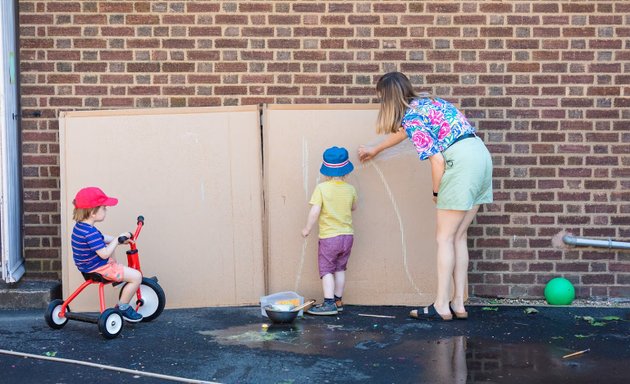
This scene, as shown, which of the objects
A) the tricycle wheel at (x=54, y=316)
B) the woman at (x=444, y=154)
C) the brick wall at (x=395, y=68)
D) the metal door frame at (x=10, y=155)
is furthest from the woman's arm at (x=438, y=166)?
the metal door frame at (x=10, y=155)

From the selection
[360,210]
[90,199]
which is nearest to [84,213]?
[90,199]

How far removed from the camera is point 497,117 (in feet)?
23.0

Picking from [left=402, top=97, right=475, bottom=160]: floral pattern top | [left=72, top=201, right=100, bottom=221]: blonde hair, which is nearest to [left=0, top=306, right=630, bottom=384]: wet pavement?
[left=72, top=201, right=100, bottom=221]: blonde hair

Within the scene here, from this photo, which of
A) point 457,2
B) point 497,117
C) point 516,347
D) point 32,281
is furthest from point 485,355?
point 32,281

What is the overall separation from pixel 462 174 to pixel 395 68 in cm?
123

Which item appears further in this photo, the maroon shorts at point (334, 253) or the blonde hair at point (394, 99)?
the maroon shorts at point (334, 253)

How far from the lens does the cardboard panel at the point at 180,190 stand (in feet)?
22.3

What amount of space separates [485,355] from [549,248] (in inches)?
69.8

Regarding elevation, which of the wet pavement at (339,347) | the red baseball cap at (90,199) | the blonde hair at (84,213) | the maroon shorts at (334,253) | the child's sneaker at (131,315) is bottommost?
the wet pavement at (339,347)

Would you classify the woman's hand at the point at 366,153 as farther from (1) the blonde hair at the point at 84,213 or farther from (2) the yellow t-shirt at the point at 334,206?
(1) the blonde hair at the point at 84,213

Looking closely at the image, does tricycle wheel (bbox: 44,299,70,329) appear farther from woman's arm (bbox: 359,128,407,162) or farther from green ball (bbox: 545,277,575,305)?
green ball (bbox: 545,277,575,305)

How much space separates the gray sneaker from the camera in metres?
6.58

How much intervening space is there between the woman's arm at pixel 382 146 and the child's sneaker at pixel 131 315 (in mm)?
1971

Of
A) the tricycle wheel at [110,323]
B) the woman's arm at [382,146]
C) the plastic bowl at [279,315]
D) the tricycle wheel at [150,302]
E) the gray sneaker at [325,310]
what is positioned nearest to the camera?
the tricycle wheel at [110,323]
